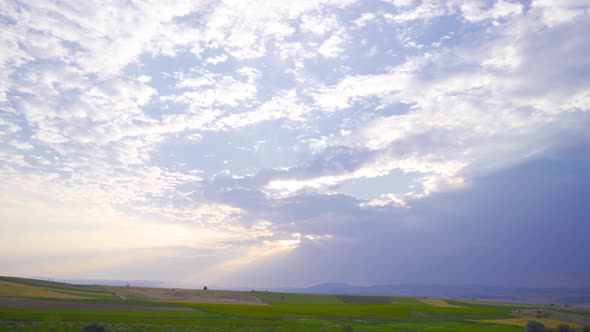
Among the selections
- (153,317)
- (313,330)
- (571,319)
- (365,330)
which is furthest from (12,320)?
(571,319)

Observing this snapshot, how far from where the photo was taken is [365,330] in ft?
164

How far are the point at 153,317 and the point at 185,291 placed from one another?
75.8m

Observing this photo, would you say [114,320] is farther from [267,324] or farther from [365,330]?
[365,330]

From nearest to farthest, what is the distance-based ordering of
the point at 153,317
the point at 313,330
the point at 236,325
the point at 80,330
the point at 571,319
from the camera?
the point at 80,330 < the point at 313,330 < the point at 236,325 < the point at 153,317 < the point at 571,319

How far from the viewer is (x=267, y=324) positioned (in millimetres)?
55562

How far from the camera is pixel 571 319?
2689 inches

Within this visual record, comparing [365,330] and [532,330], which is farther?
[365,330]

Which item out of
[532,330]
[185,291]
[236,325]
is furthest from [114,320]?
[185,291]

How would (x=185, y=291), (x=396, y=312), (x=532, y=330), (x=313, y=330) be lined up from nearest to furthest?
1. (x=532, y=330)
2. (x=313, y=330)
3. (x=396, y=312)
4. (x=185, y=291)

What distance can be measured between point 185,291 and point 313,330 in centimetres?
9148

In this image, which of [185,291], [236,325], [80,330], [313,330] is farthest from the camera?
[185,291]

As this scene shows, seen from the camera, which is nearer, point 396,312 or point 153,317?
point 153,317

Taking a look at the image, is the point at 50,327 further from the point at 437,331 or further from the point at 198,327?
the point at 437,331

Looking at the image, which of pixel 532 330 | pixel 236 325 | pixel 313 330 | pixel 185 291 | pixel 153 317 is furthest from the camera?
pixel 185 291
